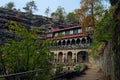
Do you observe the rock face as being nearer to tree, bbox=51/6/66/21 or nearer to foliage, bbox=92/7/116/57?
tree, bbox=51/6/66/21

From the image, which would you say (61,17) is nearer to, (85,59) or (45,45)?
(85,59)

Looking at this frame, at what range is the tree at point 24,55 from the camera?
31.6ft

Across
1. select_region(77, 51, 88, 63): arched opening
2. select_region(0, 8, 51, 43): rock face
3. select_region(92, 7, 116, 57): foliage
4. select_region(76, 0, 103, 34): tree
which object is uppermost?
select_region(0, 8, 51, 43): rock face

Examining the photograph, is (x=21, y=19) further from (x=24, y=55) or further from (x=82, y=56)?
(x=24, y=55)

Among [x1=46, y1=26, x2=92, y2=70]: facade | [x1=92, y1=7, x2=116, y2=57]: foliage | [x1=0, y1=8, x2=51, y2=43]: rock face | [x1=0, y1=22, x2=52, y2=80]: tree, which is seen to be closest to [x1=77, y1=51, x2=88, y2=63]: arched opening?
[x1=46, y1=26, x2=92, y2=70]: facade

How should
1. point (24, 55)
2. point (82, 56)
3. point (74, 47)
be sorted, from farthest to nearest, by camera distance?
point (74, 47) < point (82, 56) < point (24, 55)

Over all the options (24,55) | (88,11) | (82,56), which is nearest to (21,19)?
(82,56)

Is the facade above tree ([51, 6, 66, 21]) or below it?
below

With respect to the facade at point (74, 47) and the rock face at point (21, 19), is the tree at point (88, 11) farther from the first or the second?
the rock face at point (21, 19)

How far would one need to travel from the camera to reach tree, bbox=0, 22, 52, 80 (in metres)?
9.62

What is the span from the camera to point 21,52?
9844mm

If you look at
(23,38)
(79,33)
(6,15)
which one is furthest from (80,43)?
(23,38)

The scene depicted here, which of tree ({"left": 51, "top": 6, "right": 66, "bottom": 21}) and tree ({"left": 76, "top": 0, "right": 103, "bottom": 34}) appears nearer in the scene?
tree ({"left": 76, "top": 0, "right": 103, "bottom": 34})

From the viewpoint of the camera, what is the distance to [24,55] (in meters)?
9.69
